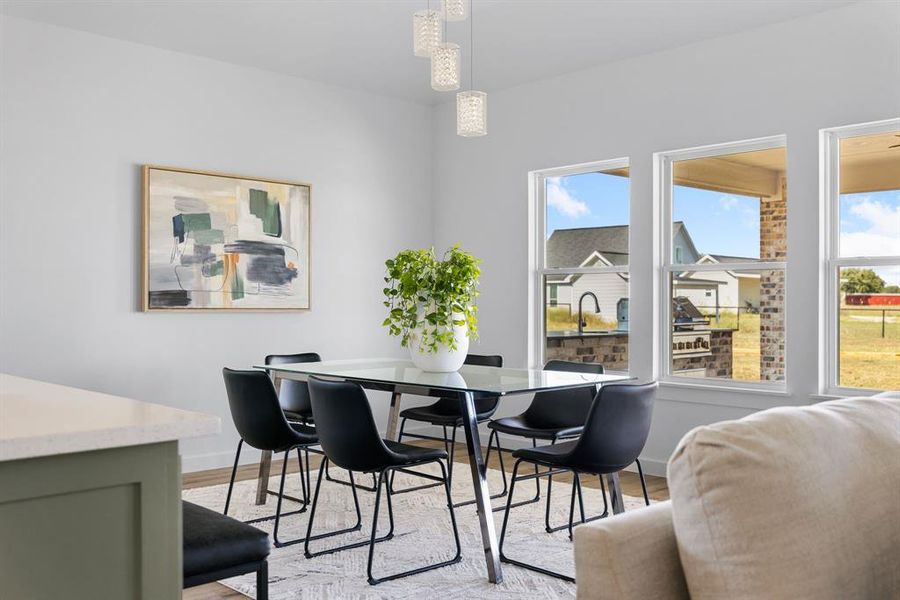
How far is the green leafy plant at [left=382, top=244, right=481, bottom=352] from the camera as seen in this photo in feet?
12.7

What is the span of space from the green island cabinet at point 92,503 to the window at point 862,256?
3.93 m

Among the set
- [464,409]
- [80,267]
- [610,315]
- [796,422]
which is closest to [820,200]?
[610,315]

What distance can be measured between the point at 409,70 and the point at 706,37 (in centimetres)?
199

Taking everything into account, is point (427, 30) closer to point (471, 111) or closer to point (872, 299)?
point (471, 111)

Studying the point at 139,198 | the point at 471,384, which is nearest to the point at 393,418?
the point at 471,384

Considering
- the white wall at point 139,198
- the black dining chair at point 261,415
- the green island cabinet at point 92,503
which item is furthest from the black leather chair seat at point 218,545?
the white wall at point 139,198

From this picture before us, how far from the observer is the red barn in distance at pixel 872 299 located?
4.39 m

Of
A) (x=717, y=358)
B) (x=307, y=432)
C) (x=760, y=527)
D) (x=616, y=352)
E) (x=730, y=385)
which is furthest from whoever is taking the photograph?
(x=616, y=352)

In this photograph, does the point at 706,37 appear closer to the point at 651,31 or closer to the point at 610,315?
the point at 651,31

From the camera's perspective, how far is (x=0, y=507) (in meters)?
1.37

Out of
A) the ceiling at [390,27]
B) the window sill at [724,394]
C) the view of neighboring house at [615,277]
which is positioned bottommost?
the window sill at [724,394]

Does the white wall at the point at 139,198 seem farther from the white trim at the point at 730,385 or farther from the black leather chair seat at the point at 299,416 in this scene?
the white trim at the point at 730,385

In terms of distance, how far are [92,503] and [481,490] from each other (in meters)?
2.01

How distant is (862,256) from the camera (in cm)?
452
